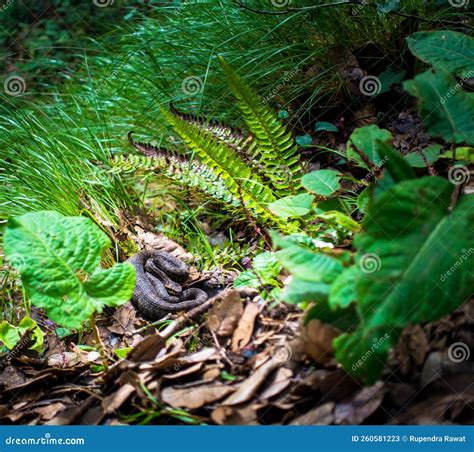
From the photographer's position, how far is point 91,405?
2.01 meters

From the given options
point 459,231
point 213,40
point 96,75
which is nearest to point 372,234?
point 459,231

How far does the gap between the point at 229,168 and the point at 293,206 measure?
582 mm

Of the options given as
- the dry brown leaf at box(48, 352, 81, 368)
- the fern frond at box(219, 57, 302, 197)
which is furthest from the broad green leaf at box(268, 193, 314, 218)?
the dry brown leaf at box(48, 352, 81, 368)

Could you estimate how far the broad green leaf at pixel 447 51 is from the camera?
8.24 feet

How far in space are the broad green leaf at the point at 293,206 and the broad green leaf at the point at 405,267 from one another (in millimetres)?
739

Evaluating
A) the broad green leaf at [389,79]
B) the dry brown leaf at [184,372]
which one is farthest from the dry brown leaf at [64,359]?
the broad green leaf at [389,79]

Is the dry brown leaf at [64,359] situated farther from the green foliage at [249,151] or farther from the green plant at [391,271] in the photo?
the green plant at [391,271]

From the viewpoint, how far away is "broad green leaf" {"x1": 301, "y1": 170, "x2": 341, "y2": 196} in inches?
95.3

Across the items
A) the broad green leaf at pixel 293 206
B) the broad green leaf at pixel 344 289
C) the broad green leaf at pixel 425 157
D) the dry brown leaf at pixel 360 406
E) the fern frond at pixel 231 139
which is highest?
the fern frond at pixel 231 139

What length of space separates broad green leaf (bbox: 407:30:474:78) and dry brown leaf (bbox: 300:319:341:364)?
144 cm

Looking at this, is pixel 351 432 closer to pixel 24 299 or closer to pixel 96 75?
pixel 24 299

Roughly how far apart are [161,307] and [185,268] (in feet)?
1.04

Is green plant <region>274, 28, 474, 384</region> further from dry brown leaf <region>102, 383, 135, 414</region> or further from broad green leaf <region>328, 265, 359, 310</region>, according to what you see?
dry brown leaf <region>102, 383, 135, 414</region>

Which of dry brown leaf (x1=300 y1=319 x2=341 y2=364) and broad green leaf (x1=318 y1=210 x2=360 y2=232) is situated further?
broad green leaf (x1=318 y1=210 x2=360 y2=232)
